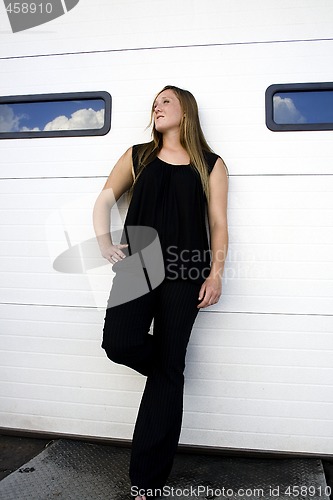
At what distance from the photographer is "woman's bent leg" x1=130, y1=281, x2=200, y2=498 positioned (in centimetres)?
169

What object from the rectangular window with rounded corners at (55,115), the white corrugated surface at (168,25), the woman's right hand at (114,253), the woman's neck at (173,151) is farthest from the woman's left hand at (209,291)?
the white corrugated surface at (168,25)

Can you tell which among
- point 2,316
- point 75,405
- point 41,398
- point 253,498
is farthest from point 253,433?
point 2,316

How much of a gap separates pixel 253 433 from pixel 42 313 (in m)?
1.12

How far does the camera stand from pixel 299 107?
201 centimetres

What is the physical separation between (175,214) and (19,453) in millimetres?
1296

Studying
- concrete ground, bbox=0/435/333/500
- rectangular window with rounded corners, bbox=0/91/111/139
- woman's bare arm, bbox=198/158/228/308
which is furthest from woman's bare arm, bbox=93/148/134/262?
concrete ground, bbox=0/435/333/500

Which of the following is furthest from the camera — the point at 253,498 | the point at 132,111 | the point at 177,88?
the point at 132,111

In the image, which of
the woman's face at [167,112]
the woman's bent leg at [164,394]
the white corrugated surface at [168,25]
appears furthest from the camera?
the white corrugated surface at [168,25]

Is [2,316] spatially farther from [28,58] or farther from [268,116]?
[268,116]

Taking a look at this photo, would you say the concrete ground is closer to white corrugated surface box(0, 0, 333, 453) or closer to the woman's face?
white corrugated surface box(0, 0, 333, 453)

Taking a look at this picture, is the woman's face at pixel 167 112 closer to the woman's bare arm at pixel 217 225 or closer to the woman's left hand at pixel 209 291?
the woman's bare arm at pixel 217 225

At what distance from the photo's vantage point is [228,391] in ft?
A: 6.67

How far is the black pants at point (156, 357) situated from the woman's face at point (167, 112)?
2.19 ft

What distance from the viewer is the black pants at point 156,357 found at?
1.69 metres
